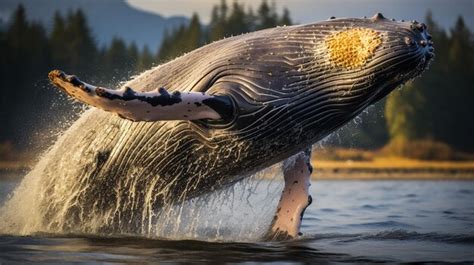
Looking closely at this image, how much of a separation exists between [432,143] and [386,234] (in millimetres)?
50781

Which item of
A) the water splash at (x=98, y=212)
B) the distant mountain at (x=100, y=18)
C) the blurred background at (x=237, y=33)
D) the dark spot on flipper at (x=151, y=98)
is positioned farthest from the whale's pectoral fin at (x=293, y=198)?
the distant mountain at (x=100, y=18)

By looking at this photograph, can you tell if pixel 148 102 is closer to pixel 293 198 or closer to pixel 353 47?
pixel 353 47

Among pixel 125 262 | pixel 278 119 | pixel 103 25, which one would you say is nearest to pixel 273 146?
pixel 278 119

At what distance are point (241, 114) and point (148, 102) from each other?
1134 mm

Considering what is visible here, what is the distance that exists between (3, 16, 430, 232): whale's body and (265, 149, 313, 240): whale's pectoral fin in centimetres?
99

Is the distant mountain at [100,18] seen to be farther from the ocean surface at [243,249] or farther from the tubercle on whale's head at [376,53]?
the tubercle on whale's head at [376,53]

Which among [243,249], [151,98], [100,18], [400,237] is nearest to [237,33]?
[400,237]

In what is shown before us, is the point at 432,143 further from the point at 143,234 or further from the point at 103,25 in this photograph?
the point at 143,234

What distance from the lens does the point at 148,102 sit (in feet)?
30.5

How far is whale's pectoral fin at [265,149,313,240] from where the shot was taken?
11578 millimetres

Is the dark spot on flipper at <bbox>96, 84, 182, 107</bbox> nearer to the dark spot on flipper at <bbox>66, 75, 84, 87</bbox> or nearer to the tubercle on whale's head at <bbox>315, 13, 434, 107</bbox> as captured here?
the dark spot on flipper at <bbox>66, 75, 84, 87</bbox>

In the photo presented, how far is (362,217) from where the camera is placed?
1695 cm

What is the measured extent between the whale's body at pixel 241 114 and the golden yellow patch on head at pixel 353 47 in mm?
12

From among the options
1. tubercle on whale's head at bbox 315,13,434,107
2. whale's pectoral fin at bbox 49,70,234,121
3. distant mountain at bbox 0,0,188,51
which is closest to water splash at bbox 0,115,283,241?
whale's pectoral fin at bbox 49,70,234,121
